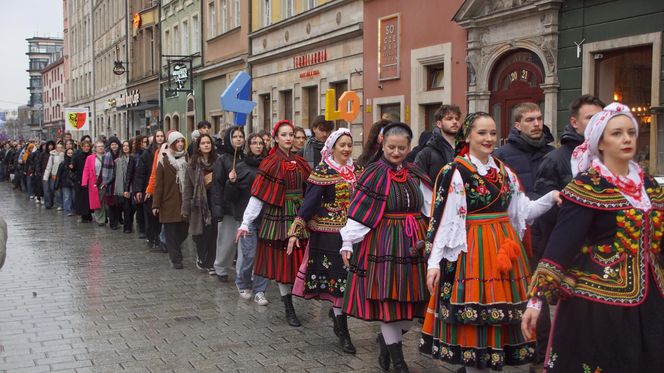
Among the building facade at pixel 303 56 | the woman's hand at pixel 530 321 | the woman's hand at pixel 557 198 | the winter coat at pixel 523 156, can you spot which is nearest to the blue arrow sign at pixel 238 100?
the winter coat at pixel 523 156

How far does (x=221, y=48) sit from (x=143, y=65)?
15.6 metres

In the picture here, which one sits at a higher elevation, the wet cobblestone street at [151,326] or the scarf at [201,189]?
the scarf at [201,189]

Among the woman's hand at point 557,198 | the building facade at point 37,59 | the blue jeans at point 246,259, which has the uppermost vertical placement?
the building facade at point 37,59

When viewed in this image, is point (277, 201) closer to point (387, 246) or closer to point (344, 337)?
point (344, 337)

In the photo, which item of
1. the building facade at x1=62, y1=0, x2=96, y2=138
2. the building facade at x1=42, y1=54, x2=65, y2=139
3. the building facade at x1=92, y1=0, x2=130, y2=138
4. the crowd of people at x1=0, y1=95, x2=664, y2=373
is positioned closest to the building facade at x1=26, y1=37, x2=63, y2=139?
the building facade at x1=42, y1=54, x2=65, y2=139

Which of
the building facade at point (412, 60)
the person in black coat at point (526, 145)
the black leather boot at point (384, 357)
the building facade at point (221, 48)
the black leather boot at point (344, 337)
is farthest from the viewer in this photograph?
the building facade at point (221, 48)

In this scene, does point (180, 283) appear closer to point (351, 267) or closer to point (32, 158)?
point (351, 267)

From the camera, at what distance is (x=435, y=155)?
6914 mm

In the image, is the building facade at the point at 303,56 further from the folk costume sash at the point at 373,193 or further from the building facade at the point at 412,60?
the folk costume sash at the point at 373,193

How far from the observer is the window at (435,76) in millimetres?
16297

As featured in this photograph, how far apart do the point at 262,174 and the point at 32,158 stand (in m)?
19.8

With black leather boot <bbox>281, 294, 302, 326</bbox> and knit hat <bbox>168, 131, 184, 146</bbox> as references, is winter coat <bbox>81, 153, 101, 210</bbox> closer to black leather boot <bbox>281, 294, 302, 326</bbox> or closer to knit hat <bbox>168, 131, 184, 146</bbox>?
knit hat <bbox>168, 131, 184, 146</bbox>

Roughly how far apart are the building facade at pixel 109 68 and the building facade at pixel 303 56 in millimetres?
21009

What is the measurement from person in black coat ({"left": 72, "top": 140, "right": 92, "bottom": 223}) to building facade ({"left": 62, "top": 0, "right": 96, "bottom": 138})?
45469 millimetres
